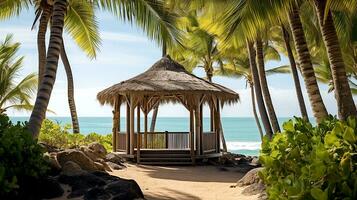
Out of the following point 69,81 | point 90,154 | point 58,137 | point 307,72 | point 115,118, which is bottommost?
point 90,154

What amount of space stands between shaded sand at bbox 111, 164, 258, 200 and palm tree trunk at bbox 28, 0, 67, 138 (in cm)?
270

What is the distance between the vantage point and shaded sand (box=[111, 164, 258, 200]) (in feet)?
30.7

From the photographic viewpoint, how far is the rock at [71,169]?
29.3 ft

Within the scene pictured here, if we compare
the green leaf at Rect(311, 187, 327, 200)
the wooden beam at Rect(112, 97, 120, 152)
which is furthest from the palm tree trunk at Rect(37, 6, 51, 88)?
the green leaf at Rect(311, 187, 327, 200)

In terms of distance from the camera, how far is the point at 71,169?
9.18 meters

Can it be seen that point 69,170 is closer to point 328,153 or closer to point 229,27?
point 229,27

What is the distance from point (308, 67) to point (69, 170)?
5.85 m

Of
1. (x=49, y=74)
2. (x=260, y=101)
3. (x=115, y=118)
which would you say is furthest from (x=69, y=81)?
(x=49, y=74)

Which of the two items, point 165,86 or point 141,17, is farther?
point 165,86

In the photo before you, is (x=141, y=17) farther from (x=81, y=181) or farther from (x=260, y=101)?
(x=260, y=101)

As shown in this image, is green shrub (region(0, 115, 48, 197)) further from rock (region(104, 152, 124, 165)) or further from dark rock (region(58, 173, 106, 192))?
rock (region(104, 152, 124, 165))

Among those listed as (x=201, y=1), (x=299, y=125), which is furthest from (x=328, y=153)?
(x=201, y=1)

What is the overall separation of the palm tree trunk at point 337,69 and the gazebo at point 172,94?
7.86m

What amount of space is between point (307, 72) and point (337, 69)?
154 cm
